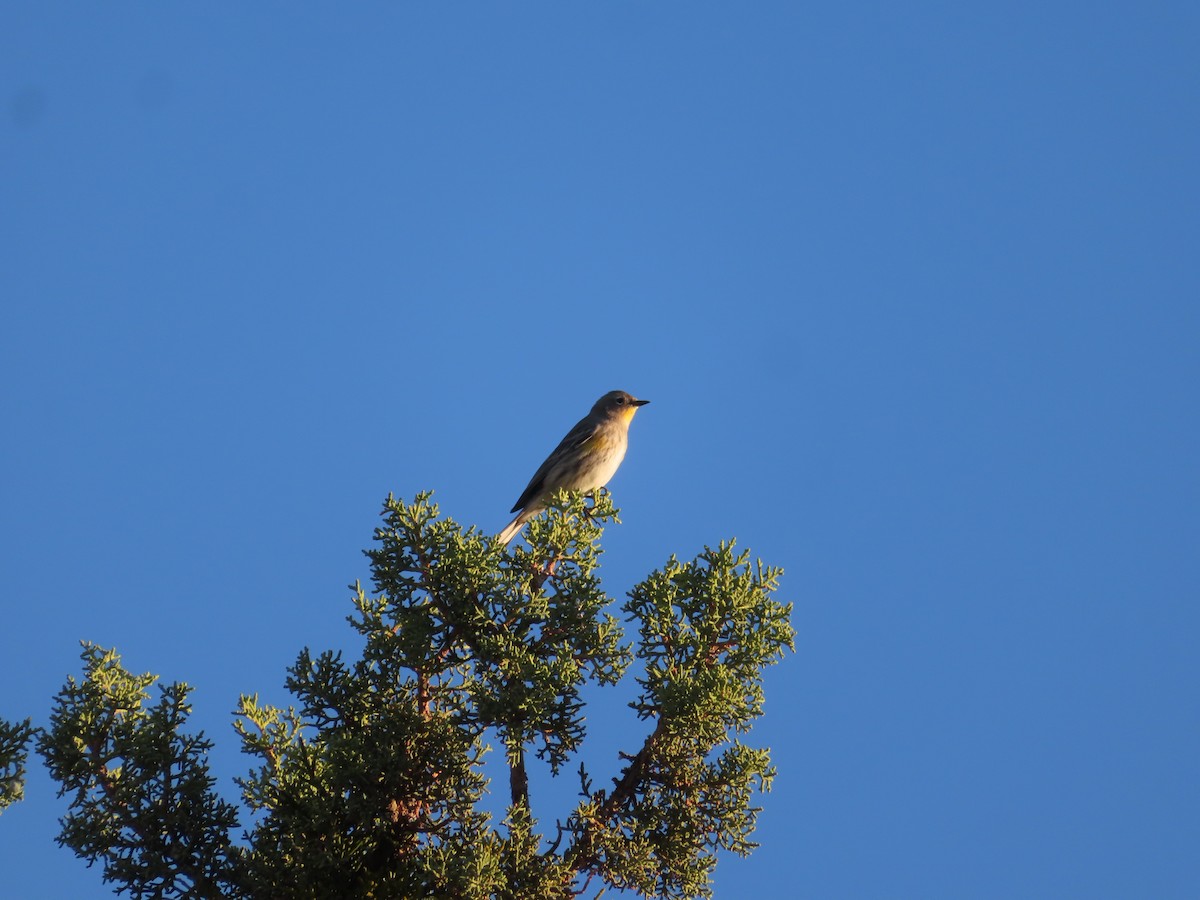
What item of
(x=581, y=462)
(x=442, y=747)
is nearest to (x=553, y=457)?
(x=581, y=462)

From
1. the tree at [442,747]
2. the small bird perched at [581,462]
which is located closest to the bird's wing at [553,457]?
the small bird perched at [581,462]

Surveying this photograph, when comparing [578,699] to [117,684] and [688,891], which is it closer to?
[688,891]

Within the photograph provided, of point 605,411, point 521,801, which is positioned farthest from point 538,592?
point 605,411

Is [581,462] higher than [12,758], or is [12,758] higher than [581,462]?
[581,462]

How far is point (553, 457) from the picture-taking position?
14.7 m

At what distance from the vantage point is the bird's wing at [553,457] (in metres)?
14.4

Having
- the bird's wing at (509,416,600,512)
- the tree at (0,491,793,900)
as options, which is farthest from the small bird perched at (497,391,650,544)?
the tree at (0,491,793,900)

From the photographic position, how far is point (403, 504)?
7398 mm

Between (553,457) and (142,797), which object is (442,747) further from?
(553,457)

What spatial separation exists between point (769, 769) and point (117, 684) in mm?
3975

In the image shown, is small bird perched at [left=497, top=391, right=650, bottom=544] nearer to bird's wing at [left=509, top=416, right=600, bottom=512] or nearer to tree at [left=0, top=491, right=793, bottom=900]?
bird's wing at [left=509, top=416, right=600, bottom=512]

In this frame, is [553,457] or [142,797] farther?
[553,457]

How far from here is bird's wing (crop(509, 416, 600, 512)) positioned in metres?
14.4

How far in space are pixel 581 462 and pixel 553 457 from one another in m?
0.44
